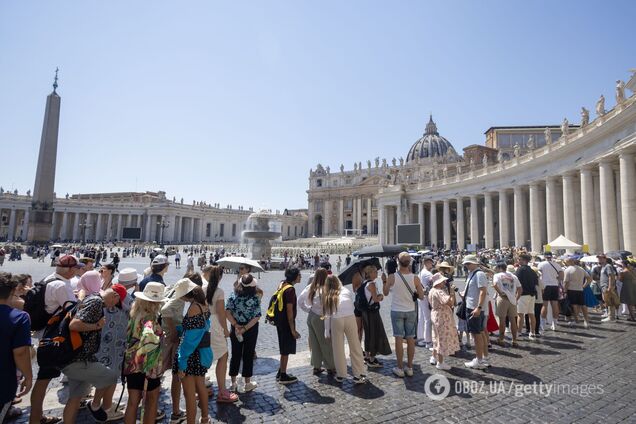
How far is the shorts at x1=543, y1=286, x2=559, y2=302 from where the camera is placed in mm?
8117

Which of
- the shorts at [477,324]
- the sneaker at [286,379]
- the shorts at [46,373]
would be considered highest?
Result: the shorts at [477,324]

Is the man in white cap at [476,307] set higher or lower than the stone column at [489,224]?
lower

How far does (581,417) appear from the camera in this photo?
404 centimetres

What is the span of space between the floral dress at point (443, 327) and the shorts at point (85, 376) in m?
4.51

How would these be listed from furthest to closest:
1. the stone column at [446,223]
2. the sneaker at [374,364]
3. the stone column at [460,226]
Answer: the stone column at [446,223], the stone column at [460,226], the sneaker at [374,364]

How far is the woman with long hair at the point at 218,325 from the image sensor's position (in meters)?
4.27

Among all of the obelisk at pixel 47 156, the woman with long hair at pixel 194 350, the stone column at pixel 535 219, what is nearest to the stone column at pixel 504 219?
the stone column at pixel 535 219

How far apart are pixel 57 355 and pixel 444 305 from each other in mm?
4984

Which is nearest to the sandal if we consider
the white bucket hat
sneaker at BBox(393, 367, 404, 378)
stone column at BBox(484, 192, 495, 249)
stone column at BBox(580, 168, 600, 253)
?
the white bucket hat

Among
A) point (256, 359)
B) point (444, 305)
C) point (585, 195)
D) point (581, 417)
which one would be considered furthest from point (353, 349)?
point (585, 195)

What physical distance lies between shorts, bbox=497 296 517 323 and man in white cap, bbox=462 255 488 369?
1261 millimetres

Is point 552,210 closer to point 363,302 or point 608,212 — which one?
point 608,212

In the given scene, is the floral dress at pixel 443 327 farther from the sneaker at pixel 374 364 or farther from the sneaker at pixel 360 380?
the sneaker at pixel 360 380

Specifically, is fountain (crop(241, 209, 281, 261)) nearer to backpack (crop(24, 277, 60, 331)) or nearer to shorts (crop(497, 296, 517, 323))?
shorts (crop(497, 296, 517, 323))
